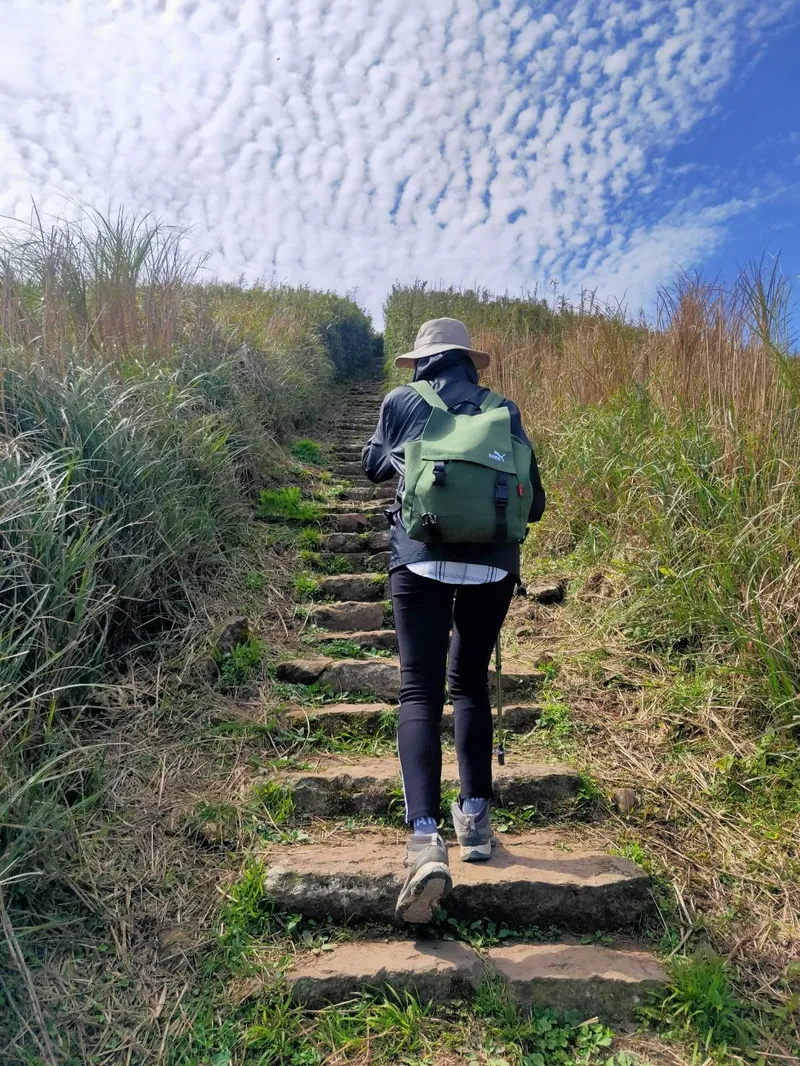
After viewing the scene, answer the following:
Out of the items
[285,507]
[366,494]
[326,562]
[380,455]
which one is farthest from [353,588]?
[380,455]

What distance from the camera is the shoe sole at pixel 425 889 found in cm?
171

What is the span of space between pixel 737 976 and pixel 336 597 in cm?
279

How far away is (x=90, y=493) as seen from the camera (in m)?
2.84

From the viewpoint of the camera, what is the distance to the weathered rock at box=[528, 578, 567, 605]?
3.89 meters

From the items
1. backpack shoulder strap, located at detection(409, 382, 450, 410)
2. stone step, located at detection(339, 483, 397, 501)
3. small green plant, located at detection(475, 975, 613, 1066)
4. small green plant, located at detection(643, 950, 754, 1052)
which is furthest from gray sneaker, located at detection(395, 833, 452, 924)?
stone step, located at detection(339, 483, 397, 501)

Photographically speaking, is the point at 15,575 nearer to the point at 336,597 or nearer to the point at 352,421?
the point at 336,597

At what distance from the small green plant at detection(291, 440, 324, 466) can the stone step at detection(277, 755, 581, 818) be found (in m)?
4.05

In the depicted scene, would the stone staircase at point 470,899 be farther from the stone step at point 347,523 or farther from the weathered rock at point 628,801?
the stone step at point 347,523

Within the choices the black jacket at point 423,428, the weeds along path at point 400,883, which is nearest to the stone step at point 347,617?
the weeds along path at point 400,883

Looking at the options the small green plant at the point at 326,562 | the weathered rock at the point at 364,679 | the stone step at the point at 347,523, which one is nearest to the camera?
the weathered rock at the point at 364,679

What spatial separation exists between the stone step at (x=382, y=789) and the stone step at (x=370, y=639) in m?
1.06

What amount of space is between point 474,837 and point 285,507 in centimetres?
314

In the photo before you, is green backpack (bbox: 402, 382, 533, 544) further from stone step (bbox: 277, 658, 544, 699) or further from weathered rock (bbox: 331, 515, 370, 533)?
weathered rock (bbox: 331, 515, 370, 533)

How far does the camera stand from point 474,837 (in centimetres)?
217
